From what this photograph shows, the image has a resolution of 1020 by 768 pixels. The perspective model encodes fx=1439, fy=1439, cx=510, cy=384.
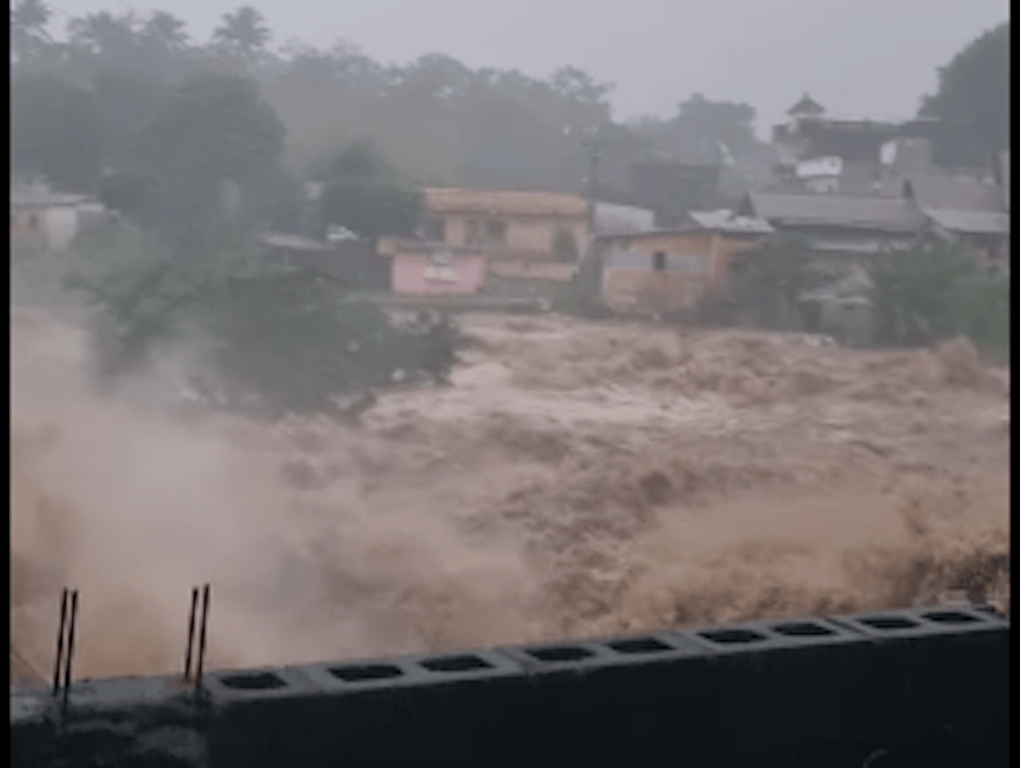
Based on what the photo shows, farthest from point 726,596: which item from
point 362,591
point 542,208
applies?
point 542,208

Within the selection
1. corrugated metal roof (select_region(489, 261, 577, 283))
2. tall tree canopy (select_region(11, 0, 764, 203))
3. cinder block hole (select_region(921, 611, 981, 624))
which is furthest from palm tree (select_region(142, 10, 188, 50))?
cinder block hole (select_region(921, 611, 981, 624))

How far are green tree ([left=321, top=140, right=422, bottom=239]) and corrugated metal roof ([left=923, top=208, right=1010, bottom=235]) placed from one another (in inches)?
228

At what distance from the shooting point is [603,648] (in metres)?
3.63

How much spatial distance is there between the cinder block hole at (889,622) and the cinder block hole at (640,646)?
68 centimetres

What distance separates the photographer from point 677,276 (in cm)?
1479

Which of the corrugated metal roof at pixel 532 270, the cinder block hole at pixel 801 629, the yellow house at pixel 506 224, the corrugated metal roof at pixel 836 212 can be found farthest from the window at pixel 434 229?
the cinder block hole at pixel 801 629

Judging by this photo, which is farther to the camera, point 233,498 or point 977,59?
point 977,59

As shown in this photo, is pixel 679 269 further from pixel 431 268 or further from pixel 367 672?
pixel 367 672

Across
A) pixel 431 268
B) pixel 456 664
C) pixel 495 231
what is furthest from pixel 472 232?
pixel 456 664

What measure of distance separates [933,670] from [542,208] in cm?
1268

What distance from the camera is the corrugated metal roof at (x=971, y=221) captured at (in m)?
15.8

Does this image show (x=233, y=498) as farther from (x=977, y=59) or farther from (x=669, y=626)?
(x=977, y=59)

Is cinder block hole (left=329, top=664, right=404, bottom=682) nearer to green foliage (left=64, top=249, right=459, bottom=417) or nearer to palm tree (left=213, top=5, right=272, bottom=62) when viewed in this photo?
green foliage (left=64, top=249, right=459, bottom=417)

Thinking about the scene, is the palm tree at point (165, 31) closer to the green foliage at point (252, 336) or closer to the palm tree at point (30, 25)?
the palm tree at point (30, 25)
